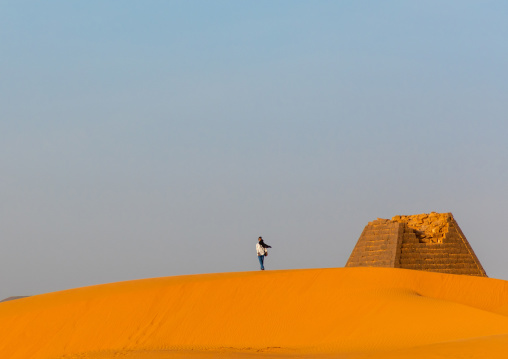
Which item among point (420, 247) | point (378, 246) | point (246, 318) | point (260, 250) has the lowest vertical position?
point (246, 318)

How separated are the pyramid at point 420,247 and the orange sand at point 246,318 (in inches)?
361

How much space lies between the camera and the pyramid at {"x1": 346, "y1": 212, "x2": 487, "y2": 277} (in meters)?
26.8

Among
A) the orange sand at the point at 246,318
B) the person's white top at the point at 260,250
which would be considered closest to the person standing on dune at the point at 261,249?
the person's white top at the point at 260,250

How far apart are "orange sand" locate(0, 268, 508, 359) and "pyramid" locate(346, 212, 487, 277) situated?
916cm

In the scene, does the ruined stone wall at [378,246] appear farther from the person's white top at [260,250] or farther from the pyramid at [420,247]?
the person's white top at [260,250]

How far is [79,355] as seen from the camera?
13641 millimetres

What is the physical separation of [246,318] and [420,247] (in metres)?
13.9

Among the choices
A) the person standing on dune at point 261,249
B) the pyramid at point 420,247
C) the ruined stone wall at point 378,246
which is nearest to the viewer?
the person standing on dune at point 261,249

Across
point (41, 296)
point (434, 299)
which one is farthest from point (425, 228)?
point (41, 296)

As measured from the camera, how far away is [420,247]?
27250mm

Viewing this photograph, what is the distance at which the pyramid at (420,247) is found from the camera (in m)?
26.8

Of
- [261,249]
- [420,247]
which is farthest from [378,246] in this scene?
[261,249]

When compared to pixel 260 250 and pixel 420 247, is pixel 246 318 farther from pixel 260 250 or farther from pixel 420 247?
pixel 420 247

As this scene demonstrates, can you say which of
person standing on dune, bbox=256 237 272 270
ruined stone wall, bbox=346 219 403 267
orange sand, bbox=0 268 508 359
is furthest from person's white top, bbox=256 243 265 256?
ruined stone wall, bbox=346 219 403 267
